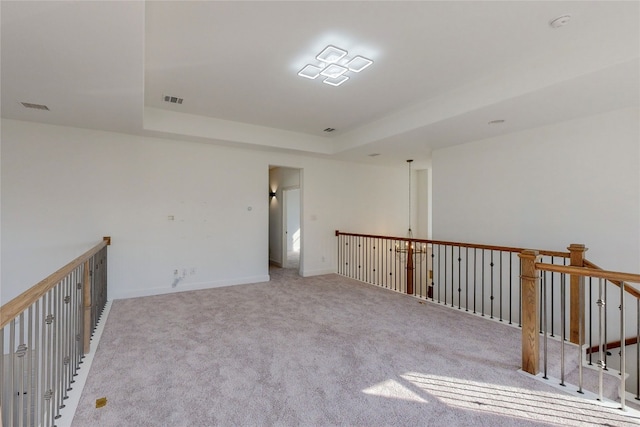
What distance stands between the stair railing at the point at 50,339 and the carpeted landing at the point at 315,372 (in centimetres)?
21

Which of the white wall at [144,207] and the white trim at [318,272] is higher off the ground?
the white wall at [144,207]

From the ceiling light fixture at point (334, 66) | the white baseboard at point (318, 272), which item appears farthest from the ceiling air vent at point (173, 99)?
the white baseboard at point (318, 272)

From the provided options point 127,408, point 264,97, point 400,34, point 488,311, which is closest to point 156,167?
point 264,97

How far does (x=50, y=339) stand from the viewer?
2086 millimetres

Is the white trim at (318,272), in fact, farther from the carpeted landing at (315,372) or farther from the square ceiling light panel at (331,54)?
the square ceiling light panel at (331,54)

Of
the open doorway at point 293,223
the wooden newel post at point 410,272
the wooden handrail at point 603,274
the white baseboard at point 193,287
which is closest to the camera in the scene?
the wooden handrail at point 603,274

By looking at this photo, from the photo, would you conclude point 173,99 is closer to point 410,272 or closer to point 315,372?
point 315,372

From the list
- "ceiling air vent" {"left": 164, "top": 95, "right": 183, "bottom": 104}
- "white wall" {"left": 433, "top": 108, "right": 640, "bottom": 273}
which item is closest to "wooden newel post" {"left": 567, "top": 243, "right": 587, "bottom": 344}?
"white wall" {"left": 433, "top": 108, "right": 640, "bottom": 273}

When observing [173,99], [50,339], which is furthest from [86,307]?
[173,99]

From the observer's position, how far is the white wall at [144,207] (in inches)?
167

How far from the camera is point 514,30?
8.73ft

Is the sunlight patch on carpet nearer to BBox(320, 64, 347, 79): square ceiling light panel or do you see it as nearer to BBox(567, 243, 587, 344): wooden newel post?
BBox(567, 243, 587, 344): wooden newel post

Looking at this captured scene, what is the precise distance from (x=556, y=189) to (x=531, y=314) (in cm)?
242

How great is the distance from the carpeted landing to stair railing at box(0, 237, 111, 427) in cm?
21
